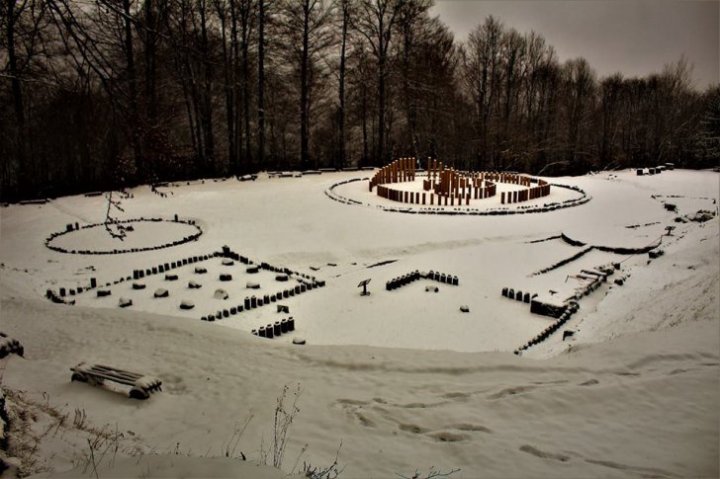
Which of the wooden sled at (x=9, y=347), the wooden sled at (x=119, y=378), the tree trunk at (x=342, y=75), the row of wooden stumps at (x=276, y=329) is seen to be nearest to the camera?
the wooden sled at (x=119, y=378)

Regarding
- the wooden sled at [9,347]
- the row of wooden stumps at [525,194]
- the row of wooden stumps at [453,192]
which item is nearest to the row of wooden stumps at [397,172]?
the row of wooden stumps at [453,192]

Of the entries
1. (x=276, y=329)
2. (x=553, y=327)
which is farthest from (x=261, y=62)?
(x=553, y=327)

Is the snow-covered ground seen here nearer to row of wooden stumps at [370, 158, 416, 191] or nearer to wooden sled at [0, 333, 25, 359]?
wooden sled at [0, 333, 25, 359]

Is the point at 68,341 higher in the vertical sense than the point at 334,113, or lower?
lower

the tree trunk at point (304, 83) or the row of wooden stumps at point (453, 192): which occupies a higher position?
the tree trunk at point (304, 83)

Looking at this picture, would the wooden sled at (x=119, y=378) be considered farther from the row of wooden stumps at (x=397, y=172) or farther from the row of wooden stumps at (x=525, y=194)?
the row of wooden stumps at (x=397, y=172)

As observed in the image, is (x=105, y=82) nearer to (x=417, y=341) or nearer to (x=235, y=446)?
(x=235, y=446)

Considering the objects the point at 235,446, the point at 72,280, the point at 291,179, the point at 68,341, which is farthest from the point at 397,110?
the point at 235,446
